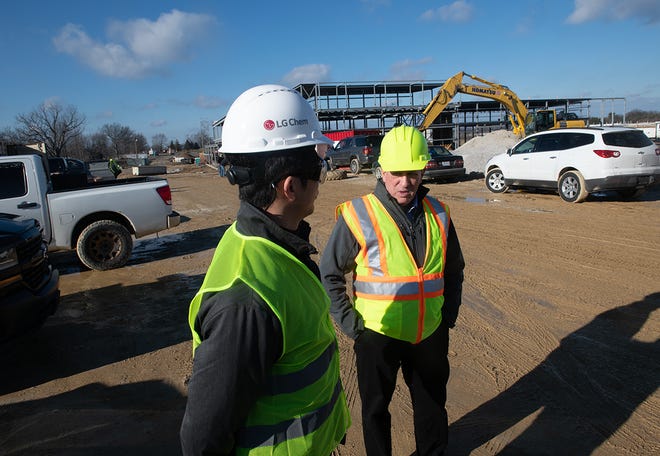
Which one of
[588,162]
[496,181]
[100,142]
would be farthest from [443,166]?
[100,142]

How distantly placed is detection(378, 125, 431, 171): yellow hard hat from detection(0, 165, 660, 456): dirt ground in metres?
1.83

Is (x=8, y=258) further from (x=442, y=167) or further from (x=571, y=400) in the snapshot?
(x=442, y=167)

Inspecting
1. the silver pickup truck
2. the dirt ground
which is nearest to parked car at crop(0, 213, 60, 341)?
the dirt ground

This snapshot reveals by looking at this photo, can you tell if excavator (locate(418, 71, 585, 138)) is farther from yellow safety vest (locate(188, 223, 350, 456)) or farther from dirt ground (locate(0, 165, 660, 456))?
yellow safety vest (locate(188, 223, 350, 456))

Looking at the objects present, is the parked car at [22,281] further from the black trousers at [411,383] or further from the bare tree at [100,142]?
the bare tree at [100,142]

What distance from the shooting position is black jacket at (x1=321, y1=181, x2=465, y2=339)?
246cm

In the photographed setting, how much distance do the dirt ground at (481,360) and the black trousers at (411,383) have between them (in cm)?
41

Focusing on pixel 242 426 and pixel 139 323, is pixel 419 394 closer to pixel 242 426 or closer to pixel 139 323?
pixel 242 426

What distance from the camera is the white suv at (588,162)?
10266 millimetres

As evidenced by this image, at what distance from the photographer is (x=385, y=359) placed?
8.00ft

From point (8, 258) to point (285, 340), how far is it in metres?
3.88

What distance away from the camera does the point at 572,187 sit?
36.2 ft

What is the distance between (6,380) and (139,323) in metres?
1.38

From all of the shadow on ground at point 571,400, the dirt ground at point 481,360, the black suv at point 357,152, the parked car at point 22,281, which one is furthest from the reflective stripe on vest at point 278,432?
the black suv at point 357,152
